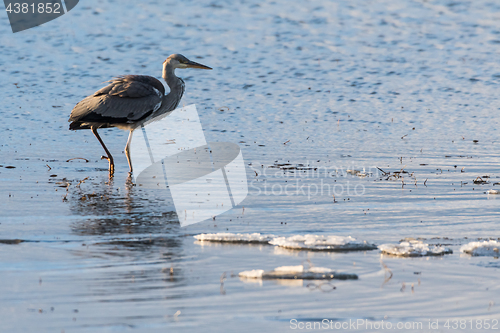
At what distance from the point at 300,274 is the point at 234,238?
1534 mm

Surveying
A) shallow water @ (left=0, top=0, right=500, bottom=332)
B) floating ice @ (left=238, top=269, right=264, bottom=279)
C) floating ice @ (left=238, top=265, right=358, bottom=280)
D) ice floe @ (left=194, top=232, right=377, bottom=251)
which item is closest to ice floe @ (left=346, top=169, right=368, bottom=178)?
shallow water @ (left=0, top=0, right=500, bottom=332)

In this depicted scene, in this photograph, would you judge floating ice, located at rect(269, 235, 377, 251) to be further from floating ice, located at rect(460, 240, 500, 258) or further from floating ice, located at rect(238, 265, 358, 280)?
floating ice, located at rect(238, 265, 358, 280)

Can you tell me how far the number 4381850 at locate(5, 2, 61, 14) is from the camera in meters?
32.8

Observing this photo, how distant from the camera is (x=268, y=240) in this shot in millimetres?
7504

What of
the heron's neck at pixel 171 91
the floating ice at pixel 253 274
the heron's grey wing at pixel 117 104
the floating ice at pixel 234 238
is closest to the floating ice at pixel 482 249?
the floating ice at pixel 234 238

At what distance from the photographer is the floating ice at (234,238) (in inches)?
293

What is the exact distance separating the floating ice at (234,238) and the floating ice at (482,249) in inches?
77.7

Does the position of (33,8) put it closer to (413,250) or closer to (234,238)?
(234,238)

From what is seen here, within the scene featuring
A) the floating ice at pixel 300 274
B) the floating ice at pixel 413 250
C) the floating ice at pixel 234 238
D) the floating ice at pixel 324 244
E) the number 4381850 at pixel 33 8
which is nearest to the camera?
the floating ice at pixel 300 274

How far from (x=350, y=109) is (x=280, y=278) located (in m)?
13.3

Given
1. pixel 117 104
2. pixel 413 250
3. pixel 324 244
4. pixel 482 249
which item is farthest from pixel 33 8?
pixel 482 249

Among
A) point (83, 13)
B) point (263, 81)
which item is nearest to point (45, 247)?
point (263, 81)

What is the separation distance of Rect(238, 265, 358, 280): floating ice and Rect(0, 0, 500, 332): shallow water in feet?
0.39

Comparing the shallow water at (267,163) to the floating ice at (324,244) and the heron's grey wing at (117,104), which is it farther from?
the heron's grey wing at (117,104)
